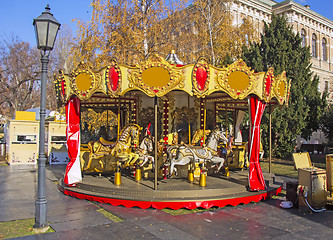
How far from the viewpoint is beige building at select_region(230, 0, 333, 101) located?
3434 centimetres

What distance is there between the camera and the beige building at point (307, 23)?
1352 inches

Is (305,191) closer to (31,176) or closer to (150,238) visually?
(150,238)

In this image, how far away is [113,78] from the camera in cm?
837

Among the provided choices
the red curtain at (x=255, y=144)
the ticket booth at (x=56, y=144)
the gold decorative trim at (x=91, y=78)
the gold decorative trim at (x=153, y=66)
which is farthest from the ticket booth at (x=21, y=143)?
the red curtain at (x=255, y=144)

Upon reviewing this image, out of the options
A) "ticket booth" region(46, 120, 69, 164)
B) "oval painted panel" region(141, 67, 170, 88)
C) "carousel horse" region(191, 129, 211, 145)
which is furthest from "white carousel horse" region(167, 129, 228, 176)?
"ticket booth" region(46, 120, 69, 164)

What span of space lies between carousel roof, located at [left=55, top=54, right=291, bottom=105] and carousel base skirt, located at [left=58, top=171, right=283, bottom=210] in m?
2.71

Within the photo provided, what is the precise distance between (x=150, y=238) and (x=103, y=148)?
593cm

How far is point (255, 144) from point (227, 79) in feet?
7.37

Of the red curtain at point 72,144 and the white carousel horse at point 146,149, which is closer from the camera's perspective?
the red curtain at point 72,144

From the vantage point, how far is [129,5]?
19547mm

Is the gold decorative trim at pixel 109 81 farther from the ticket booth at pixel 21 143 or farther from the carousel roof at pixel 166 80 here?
the ticket booth at pixel 21 143

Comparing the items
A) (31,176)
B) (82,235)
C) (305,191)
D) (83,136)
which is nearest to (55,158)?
(83,136)

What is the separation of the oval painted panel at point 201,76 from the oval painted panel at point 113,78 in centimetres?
227

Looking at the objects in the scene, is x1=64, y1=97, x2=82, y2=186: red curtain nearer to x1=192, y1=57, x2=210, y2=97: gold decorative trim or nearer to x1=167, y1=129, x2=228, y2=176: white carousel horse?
x1=167, y1=129, x2=228, y2=176: white carousel horse
